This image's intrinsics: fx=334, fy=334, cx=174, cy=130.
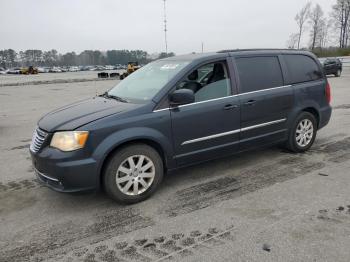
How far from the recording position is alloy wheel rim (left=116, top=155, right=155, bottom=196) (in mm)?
3837

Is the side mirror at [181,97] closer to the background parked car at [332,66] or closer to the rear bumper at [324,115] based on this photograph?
the rear bumper at [324,115]

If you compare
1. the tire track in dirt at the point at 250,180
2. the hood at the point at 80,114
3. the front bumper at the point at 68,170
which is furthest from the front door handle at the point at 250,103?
the front bumper at the point at 68,170

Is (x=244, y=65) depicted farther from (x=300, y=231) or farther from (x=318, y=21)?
(x=318, y=21)

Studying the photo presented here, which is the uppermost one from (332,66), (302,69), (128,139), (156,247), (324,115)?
(302,69)

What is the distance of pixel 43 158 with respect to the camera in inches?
145

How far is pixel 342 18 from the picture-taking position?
236 ft

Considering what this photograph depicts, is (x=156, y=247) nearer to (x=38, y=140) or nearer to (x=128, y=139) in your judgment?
(x=128, y=139)

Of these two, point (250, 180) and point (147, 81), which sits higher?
point (147, 81)

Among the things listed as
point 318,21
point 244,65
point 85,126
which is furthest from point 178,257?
point 318,21

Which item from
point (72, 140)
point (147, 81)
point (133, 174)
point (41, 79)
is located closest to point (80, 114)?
point (72, 140)

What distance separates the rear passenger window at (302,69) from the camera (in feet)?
17.6

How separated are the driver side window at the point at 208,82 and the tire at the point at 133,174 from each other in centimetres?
97

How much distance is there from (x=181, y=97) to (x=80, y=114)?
1.21 m

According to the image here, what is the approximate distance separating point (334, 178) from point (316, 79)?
1.96 m
